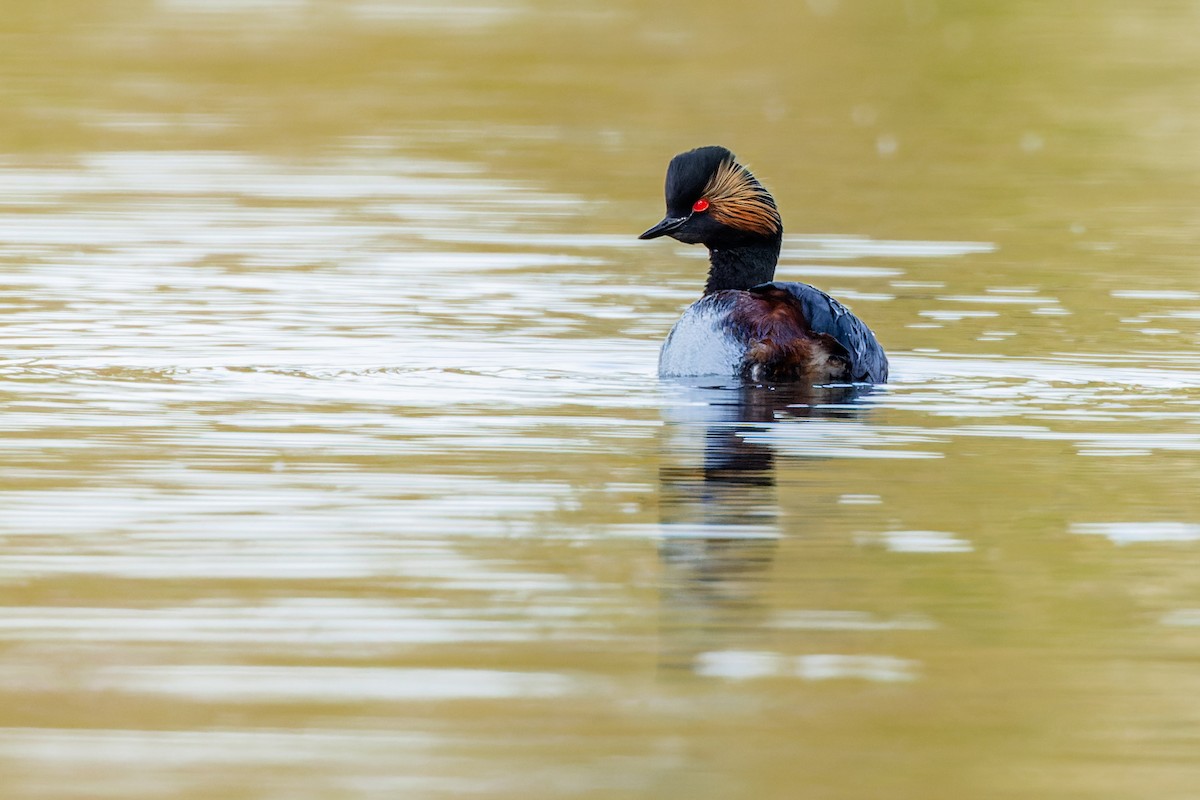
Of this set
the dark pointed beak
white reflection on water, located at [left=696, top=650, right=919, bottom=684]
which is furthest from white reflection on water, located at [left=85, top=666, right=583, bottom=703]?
the dark pointed beak

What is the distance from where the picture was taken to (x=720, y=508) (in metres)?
7.92

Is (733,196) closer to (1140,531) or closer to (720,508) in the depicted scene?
(720,508)

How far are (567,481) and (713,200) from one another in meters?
3.63

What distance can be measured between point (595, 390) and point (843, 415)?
125 cm

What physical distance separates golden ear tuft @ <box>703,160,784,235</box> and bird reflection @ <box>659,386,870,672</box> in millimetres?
1218

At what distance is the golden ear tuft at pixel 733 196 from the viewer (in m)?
11.8

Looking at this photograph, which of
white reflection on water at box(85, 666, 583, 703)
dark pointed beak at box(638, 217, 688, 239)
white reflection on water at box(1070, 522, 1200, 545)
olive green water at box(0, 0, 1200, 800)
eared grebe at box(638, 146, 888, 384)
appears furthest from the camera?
dark pointed beak at box(638, 217, 688, 239)

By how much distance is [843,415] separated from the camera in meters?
10.1

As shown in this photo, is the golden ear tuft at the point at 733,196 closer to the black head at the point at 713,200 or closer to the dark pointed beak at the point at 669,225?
the black head at the point at 713,200

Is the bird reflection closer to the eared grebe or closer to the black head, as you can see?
the eared grebe

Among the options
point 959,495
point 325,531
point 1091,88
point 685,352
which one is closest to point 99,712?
→ point 325,531

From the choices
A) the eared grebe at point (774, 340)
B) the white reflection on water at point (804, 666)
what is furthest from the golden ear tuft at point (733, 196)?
the white reflection on water at point (804, 666)

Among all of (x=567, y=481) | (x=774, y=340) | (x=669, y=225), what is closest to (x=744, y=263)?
(x=669, y=225)

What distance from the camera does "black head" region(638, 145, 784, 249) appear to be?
11.7 m
